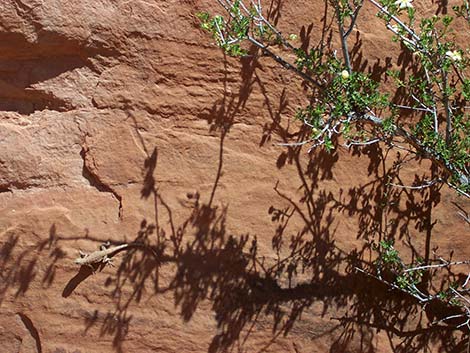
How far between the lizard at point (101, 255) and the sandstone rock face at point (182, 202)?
46 millimetres

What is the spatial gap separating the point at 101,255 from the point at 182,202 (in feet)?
1.76

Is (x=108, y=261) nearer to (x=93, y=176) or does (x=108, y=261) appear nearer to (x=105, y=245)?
(x=105, y=245)

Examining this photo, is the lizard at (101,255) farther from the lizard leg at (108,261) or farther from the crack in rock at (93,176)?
the crack in rock at (93,176)

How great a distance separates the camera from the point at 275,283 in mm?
3613

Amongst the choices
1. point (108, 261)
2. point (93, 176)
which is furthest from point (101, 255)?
point (93, 176)

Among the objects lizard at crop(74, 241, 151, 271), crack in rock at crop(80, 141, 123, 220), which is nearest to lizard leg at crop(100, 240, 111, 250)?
lizard at crop(74, 241, 151, 271)

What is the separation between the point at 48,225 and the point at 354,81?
73.5 inches

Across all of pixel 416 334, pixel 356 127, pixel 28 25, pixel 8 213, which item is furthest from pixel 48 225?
pixel 416 334

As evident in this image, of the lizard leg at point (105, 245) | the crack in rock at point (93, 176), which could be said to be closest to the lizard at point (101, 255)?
Result: the lizard leg at point (105, 245)

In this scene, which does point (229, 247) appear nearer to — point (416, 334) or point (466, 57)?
point (416, 334)

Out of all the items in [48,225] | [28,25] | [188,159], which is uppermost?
[28,25]

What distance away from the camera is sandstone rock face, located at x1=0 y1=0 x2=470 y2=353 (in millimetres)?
3574

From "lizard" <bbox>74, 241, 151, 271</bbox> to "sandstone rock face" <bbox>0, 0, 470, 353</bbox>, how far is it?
0.05 m

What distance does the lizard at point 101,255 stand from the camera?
3.51 m
